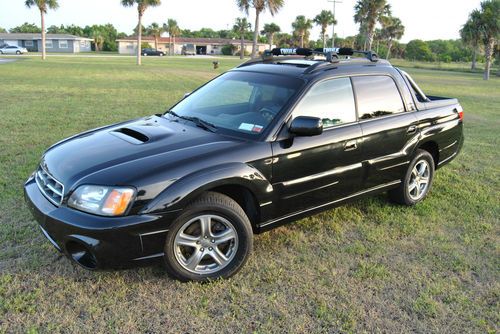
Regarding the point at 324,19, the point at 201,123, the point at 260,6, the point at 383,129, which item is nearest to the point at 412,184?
the point at 383,129

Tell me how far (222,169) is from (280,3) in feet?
147

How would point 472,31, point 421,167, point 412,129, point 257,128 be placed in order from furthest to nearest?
point 472,31 → point 421,167 → point 412,129 → point 257,128

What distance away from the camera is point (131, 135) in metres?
3.72

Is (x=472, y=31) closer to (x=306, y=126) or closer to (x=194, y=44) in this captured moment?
(x=306, y=126)

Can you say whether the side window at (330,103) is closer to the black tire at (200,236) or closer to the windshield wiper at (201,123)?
the windshield wiper at (201,123)

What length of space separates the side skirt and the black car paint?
11 millimetres

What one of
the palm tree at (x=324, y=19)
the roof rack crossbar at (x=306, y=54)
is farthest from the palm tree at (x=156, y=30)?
the roof rack crossbar at (x=306, y=54)

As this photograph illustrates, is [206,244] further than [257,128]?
No

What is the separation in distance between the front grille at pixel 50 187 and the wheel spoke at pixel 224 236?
3.76ft

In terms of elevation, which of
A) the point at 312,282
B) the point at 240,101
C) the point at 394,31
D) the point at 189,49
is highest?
the point at 394,31

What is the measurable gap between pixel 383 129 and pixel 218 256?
2.11 m

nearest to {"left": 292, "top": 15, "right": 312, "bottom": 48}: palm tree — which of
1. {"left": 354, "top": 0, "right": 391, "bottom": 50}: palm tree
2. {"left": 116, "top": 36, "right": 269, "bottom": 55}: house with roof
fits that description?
{"left": 116, "top": 36, "right": 269, "bottom": 55}: house with roof

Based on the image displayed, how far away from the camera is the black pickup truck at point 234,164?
2934 millimetres

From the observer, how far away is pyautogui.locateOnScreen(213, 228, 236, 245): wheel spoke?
3271 millimetres
